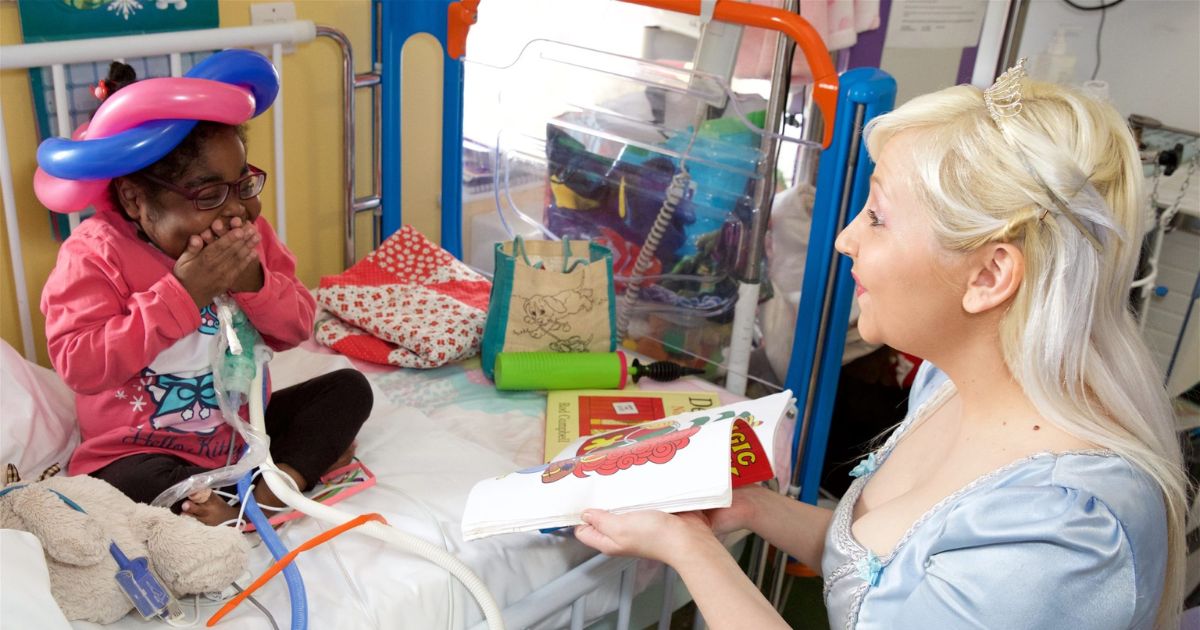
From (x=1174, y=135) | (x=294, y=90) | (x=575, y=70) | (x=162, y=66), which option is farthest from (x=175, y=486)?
(x=1174, y=135)

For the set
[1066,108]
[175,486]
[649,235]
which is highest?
[1066,108]

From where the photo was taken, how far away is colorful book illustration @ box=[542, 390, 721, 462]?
4.92 ft

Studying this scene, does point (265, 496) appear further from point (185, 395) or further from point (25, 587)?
point (25, 587)

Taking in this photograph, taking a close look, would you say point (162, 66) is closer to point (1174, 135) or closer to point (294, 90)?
point (294, 90)

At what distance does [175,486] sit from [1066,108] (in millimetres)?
1010

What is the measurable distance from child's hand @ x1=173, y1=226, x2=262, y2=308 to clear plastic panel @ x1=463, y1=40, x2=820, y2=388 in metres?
0.73

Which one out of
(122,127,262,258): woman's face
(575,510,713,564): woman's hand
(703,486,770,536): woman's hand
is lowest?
(703,486,770,536): woman's hand

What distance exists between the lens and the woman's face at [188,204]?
3.88 ft

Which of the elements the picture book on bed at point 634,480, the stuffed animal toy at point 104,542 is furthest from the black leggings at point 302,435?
the picture book on bed at point 634,480

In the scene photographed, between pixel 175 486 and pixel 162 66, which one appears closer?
pixel 175 486

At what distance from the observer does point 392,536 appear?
1127 millimetres

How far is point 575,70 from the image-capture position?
1806 mm

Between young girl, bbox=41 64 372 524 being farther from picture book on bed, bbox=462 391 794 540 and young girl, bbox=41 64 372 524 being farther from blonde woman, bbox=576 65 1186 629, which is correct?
blonde woman, bbox=576 65 1186 629

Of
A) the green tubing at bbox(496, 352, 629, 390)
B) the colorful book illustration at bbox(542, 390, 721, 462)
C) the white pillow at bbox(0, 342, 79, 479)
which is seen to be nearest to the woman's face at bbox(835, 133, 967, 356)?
the colorful book illustration at bbox(542, 390, 721, 462)
